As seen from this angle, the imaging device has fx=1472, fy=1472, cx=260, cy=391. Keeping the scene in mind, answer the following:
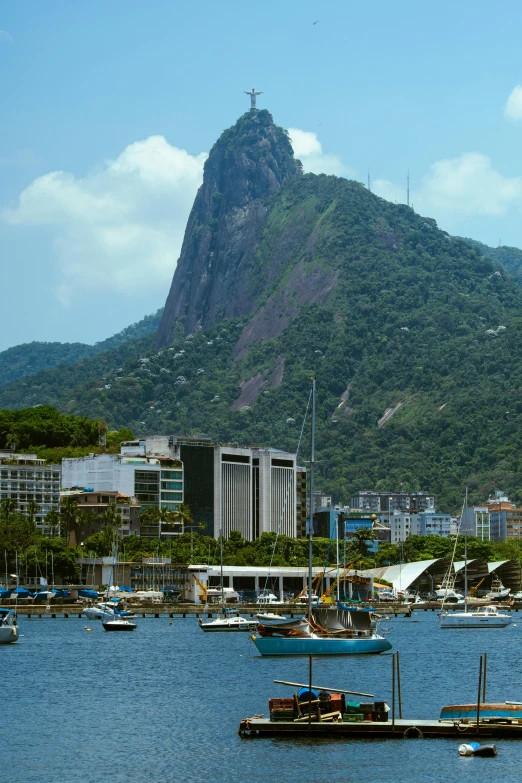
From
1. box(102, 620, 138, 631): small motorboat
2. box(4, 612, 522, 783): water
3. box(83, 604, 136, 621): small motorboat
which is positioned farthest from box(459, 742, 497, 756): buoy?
box(83, 604, 136, 621): small motorboat

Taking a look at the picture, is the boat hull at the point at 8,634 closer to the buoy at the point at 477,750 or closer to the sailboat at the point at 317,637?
the sailboat at the point at 317,637

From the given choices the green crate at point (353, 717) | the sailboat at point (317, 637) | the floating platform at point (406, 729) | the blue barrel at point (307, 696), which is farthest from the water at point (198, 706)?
the blue barrel at point (307, 696)

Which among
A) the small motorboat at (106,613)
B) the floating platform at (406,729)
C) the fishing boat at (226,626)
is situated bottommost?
the floating platform at (406,729)

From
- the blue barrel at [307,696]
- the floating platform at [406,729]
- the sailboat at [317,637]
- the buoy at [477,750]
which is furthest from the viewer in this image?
the sailboat at [317,637]

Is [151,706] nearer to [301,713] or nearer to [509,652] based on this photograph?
[301,713]

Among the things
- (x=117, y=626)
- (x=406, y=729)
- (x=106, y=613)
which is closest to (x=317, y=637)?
(x=406, y=729)

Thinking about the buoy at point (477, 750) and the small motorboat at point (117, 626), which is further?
the small motorboat at point (117, 626)

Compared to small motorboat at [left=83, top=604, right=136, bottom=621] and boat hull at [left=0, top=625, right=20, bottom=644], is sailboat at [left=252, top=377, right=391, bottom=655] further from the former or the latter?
small motorboat at [left=83, top=604, right=136, bottom=621]
